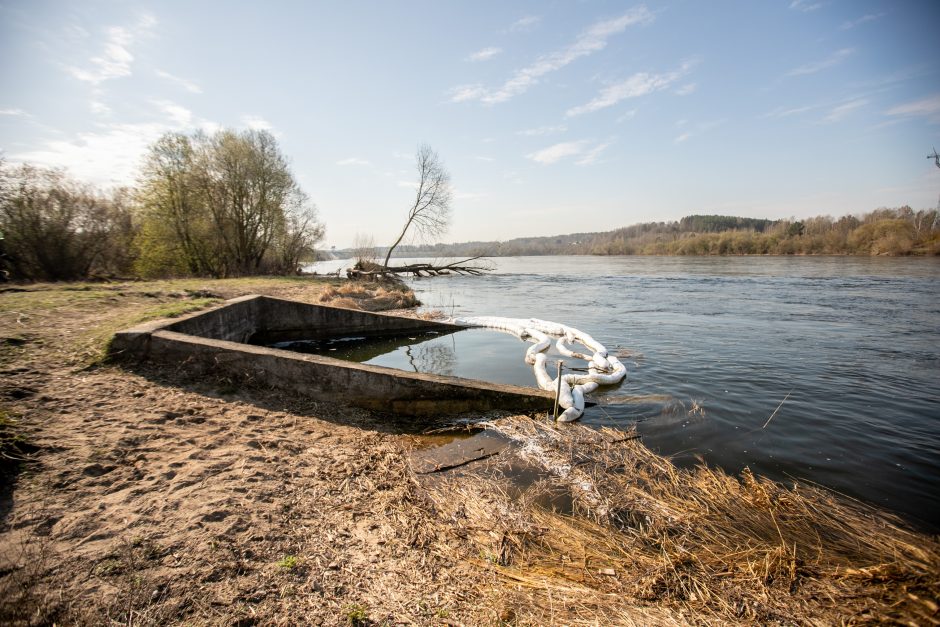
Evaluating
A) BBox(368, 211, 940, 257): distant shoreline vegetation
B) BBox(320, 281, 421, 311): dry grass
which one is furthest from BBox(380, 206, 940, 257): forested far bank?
BBox(320, 281, 421, 311): dry grass

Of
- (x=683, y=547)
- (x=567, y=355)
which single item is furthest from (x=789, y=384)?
(x=683, y=547)

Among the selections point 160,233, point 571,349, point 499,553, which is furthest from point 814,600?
point 160,233

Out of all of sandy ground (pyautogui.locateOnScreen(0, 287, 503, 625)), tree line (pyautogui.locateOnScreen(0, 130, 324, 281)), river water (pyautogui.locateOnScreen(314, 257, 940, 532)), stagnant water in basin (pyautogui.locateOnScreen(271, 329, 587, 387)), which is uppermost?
tree line (pyautogui.locateOnScreen(0, 130, 324, 281))

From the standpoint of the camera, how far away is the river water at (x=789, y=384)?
4.83 meters

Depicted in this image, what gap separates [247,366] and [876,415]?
9.72 metres

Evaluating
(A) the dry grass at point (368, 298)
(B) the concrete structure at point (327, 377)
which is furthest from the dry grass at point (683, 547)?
(A) the dry grass at point (368, 298)

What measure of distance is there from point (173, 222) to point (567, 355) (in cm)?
2209

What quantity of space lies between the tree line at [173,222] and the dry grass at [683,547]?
17.0m

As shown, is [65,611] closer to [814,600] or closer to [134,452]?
[134,452]

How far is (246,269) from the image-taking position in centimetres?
2512

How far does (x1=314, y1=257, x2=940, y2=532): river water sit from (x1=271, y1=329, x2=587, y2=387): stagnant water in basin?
0.49ft

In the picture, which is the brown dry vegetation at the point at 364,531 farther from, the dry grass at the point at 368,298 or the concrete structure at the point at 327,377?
the dry grass at the point at 368,298

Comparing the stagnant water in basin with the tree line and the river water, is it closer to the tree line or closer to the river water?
the river water

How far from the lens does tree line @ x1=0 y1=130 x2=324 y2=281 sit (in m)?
12.7
